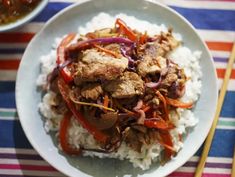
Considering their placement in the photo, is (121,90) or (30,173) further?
(30,173)

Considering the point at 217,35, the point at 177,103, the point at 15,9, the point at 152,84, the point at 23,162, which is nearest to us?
the point at 152,84

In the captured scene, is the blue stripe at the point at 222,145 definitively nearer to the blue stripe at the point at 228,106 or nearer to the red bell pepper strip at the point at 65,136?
the blue stripe at the point at 228,106

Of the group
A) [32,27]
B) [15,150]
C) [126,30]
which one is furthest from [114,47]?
[15,150]

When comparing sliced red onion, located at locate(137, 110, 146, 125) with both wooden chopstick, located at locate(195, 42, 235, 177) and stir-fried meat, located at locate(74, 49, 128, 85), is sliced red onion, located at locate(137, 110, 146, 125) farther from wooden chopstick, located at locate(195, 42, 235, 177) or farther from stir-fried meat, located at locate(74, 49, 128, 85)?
wooden chopstick, located at locate(195, 42, 235, 177)

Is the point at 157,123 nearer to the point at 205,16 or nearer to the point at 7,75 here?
the point at 205,16

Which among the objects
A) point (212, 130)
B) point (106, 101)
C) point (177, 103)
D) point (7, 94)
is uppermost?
point (106, 101)

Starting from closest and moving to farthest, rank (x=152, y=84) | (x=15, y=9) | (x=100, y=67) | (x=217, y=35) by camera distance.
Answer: (x=100, y=67)
(x=152, y=84)
(x=15, y=9)
(x=217, y=35)

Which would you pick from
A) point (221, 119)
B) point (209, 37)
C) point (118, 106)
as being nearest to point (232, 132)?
point (221, 119)

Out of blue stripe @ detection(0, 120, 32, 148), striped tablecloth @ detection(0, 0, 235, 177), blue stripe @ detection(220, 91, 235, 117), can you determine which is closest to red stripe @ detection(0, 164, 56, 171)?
striped tablecloth @ detection(0, 0, 235, 177)
